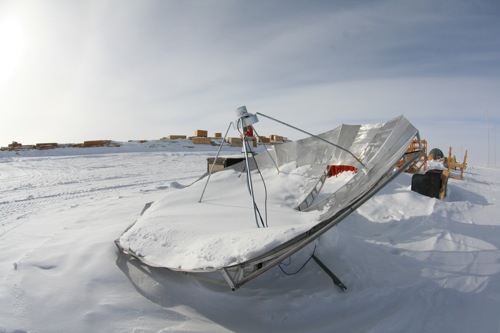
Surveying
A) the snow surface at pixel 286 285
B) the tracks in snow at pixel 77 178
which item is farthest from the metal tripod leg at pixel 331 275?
the tracks in snow at pixel 77 178

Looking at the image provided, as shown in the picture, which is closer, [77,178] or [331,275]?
[331,275]

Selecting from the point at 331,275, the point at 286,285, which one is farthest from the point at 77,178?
the point at 331,275

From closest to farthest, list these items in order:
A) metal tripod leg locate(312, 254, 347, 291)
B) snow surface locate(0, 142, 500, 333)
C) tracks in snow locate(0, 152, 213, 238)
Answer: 1. snow surface locate(0, 142, 500, 333)
2. metal tripod leg locate(312, 254, 347, 291)
3. tracks in snow locate(0, 152, 213, 238)

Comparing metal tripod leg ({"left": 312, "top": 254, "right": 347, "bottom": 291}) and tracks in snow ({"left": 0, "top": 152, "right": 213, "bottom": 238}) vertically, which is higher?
tracks in snow ({"left": 0, "top": 152, "right": 213, "bottom": 238})

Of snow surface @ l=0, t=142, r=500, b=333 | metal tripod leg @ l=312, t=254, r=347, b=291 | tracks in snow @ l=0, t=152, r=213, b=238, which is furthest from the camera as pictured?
tracks in snow @ l=0, t=152, r=213, b=238

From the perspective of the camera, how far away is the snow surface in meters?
2.60

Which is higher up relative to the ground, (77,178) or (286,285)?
(77,178)

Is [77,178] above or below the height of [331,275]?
above

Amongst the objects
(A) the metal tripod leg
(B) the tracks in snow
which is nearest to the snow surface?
(A) the metal tripod leg

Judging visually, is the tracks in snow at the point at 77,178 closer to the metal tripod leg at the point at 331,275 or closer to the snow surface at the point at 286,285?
the snow surface at the point at 286,285

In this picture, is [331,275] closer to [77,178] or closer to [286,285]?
[286,285]

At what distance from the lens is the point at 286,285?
3.21 meters

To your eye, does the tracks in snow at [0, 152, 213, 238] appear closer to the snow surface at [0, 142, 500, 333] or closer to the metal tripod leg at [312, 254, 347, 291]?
the snow surface at [0, 142, 500, 333]

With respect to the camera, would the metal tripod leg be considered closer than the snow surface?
No
